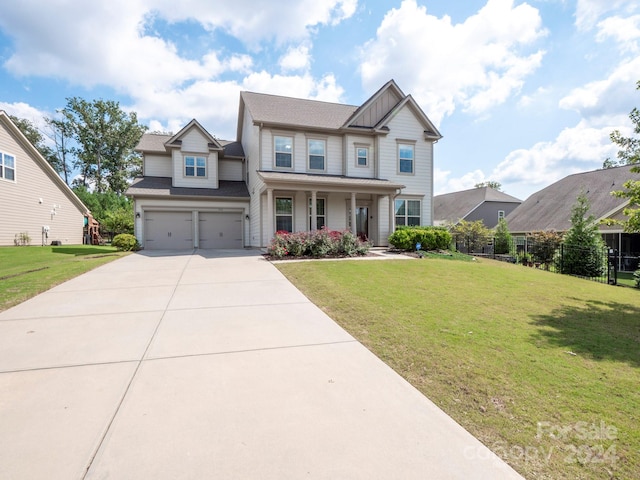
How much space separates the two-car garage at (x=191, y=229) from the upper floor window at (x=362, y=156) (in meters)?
7.49

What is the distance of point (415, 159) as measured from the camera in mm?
17422

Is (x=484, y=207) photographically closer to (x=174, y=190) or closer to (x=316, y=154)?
(x=316, y=154)

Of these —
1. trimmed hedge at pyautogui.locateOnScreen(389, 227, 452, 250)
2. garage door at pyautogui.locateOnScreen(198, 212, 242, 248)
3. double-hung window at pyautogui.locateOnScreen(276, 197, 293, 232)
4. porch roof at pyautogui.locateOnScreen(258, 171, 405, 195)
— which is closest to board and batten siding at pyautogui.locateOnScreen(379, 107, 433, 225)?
porch roof at pyautogui.locateOnScreen(258, 171, 405, 195)

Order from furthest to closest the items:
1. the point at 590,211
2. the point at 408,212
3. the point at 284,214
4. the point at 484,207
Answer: the point at 484,207 → the point at 590,211 → the point at 408,212 → the point at 284,214

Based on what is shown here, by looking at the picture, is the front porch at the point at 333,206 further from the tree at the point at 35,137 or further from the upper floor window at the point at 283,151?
the tree at the point at 35,137

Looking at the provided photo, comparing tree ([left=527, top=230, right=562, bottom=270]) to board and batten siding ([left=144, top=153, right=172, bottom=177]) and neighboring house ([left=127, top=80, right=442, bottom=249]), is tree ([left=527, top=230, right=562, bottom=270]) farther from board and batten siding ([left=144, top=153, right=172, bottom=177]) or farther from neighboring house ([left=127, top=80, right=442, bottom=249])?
board and batten siding ([left=144, top=153, right=172, bottom=177])

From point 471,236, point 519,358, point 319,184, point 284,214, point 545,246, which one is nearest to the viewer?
point 519,358

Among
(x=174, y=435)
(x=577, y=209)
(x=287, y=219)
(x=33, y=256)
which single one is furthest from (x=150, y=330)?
(x=577, y=209)

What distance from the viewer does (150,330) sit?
4.32 metres

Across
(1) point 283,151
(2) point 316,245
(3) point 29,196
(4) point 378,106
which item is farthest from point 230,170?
(3) point 29,196

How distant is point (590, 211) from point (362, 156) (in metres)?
17.2

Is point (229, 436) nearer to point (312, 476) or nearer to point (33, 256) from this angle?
point (312, 476)

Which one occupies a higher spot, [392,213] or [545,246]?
[392,213]

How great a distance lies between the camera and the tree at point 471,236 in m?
18.8
